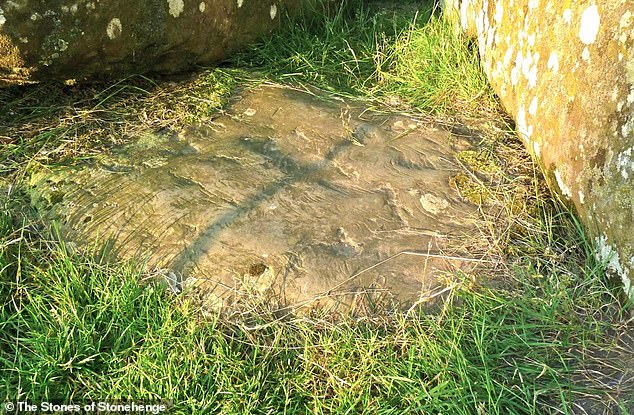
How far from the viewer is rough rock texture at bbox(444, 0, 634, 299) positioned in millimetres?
2137

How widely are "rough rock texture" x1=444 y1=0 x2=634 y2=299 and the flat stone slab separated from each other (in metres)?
0.39

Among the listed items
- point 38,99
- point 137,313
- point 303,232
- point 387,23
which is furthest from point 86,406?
point 387,23

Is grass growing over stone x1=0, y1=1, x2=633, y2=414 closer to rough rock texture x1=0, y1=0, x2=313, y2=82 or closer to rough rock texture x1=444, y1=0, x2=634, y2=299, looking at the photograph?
rough rock texture x1=444, y1=0, x2=634, y2=299

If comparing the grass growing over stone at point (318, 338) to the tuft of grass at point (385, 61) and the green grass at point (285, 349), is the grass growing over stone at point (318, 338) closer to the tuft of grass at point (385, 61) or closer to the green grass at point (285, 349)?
the green grass at point (285, 349)

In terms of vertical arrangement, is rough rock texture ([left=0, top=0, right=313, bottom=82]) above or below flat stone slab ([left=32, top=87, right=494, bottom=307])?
above

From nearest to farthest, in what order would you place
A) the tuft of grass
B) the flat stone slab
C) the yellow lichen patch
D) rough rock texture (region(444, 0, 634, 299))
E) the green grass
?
the green grass, rough rock texture (region(444, 0, 634, 299)), the flat stone slab, the yellow lichen patch, the tuft of grass

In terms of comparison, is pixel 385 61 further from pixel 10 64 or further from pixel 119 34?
pixel 10 64

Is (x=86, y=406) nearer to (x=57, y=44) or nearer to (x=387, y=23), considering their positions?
(x=57, y=44)

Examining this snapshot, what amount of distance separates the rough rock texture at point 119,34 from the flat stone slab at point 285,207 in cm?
44

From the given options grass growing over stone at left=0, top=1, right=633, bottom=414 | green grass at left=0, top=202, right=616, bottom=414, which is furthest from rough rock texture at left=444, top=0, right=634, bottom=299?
green grass at left=0, top=202, right=616, bottom=414

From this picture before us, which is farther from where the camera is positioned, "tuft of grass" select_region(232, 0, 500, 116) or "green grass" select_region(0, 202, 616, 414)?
"tuft of grass" select_region(232, 0, 500, 116)

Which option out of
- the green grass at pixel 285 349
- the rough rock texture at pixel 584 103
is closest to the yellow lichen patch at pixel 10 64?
the green grass at pixel 285 349

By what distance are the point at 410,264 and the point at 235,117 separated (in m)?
1.27

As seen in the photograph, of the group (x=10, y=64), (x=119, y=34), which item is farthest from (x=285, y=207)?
(x=10, y=64)
